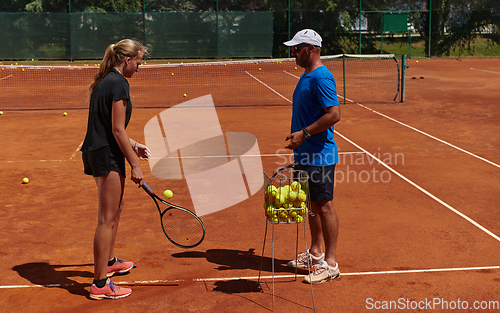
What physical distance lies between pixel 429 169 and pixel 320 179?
4.38 metres

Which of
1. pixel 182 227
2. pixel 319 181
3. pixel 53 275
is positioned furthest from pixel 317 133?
pixel 53 275

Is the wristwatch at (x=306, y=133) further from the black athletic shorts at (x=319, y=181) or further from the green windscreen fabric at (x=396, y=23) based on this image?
the green windscreen fabric at (x=396, y=23)

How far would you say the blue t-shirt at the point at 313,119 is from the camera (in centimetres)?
436

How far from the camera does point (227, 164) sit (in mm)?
8609

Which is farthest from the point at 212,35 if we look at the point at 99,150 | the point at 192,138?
the point at 99,150

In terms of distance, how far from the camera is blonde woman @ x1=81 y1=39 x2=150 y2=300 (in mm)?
3965

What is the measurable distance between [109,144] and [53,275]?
1.49 metres

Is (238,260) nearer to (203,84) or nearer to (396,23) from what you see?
(203,84)

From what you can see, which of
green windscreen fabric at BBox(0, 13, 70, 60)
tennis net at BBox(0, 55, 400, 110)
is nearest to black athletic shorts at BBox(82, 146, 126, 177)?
tennis net at BBox(0, 55, 400, 110)

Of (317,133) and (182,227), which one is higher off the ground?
(317,133)

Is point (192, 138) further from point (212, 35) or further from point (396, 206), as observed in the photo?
→ point (212, 35)

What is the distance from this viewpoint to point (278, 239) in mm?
5531

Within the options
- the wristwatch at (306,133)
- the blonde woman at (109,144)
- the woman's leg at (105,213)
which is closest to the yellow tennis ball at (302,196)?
the wristwatch at (306,133)

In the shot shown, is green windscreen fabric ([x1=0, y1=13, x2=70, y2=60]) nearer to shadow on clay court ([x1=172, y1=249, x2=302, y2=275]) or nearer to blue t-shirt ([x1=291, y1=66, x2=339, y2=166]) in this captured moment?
shadow on clay court ([x1=172, y1=249, x2=302, y2=275])
